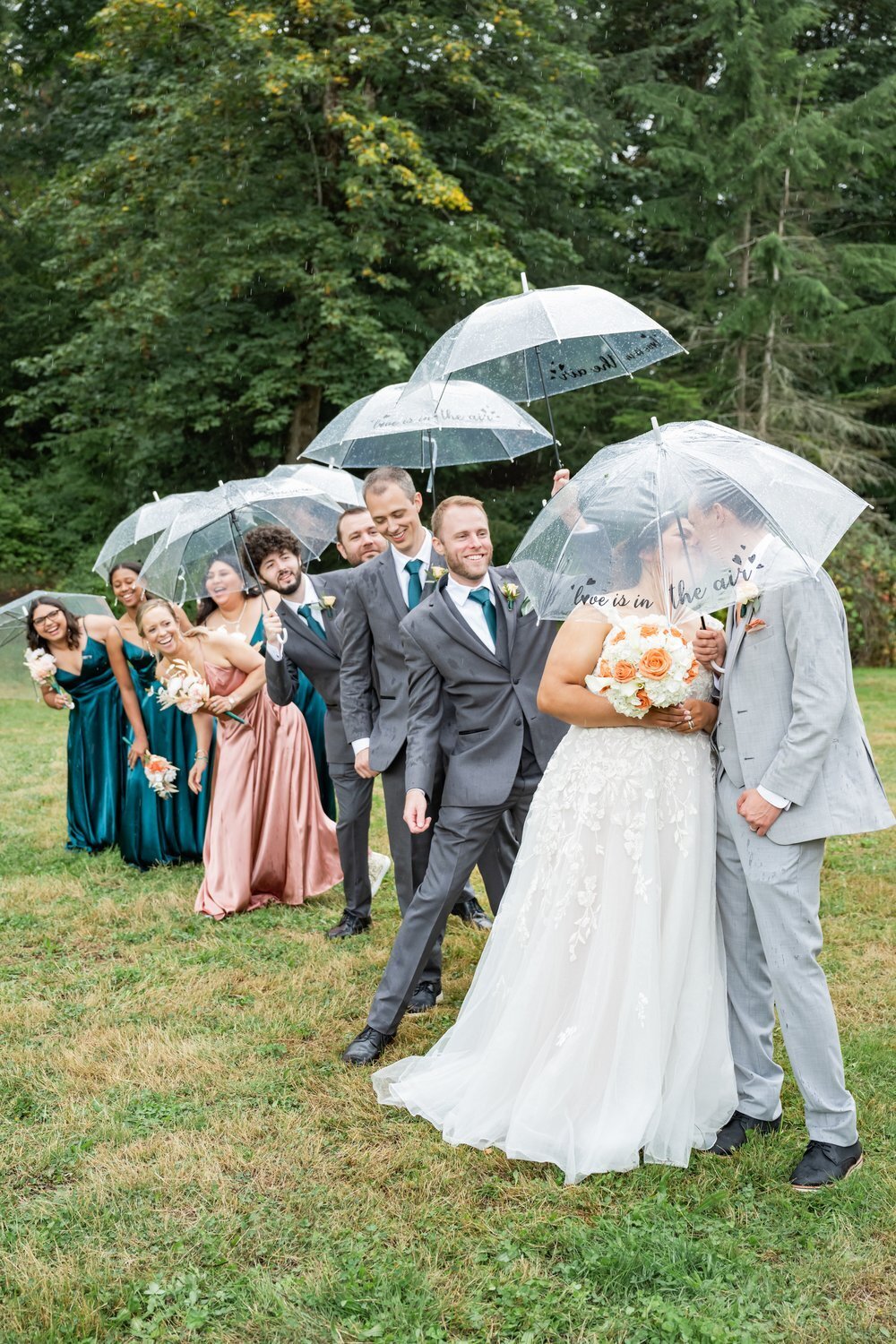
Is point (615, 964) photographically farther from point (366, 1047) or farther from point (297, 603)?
point (297, 603)

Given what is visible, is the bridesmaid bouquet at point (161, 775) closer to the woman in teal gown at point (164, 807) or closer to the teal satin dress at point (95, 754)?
the woman in teal gown at point (164, 807)

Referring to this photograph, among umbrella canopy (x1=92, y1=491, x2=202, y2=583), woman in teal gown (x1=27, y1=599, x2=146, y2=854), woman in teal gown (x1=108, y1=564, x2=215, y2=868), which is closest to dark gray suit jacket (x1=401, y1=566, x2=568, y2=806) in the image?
umbrella canopy (x1=92, y1=491, x2=202, y2=583)

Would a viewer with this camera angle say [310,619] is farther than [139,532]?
No

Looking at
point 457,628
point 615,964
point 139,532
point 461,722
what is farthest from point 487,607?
point 139,532

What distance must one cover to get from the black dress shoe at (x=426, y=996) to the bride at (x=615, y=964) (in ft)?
4.07

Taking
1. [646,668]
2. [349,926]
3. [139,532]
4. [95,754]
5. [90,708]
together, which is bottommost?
[349,926]

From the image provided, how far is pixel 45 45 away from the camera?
74.7ft

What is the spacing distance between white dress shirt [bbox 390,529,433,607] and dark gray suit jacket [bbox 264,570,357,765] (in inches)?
41.8

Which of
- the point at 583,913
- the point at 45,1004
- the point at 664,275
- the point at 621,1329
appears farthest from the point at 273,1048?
the point at 664,275

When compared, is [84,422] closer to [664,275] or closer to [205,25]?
[205,25]

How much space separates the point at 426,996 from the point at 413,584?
5.96 feet

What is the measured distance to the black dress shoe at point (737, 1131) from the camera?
3805 mm

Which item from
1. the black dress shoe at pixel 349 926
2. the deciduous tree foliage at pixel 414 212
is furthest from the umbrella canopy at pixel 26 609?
the deciduous tree foliage at pixel 414 212

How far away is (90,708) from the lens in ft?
28.1
